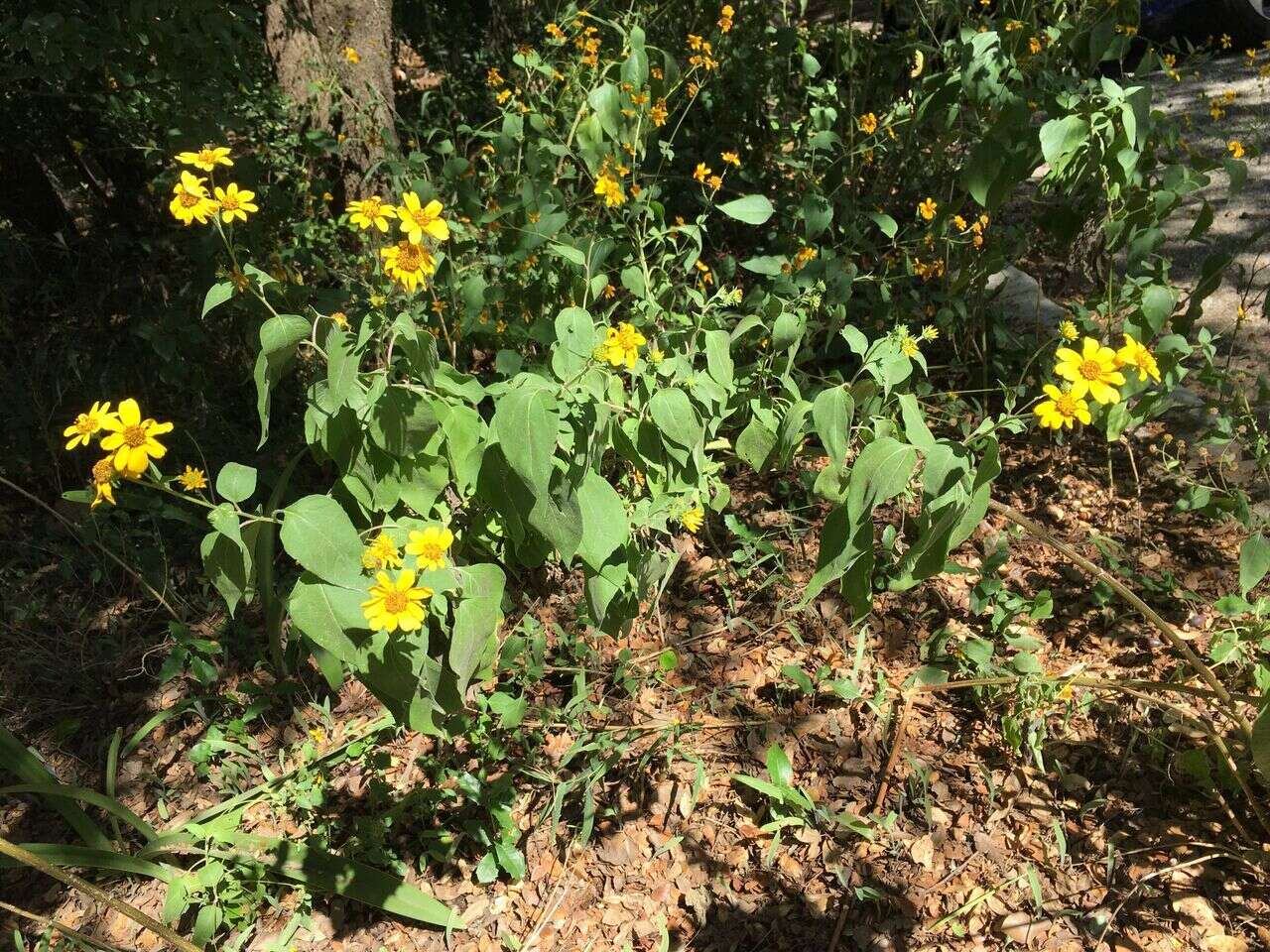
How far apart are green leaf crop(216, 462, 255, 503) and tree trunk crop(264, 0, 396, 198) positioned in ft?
8.02

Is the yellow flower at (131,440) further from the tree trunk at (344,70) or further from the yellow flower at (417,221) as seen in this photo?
the tree trunk at (344,70)

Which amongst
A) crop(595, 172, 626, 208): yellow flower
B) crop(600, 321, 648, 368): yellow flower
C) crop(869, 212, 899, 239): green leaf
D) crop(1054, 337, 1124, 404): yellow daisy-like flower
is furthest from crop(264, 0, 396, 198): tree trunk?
crop(1054, 337, 1124, 404): yellow daisy-like flower

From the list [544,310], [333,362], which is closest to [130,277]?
[544,310]

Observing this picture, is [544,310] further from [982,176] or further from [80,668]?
[80,668]

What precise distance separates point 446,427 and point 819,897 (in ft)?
4.13

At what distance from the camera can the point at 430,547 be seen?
1.34m

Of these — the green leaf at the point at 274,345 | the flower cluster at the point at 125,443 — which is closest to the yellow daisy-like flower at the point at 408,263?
the green leaf at the point at 274,345

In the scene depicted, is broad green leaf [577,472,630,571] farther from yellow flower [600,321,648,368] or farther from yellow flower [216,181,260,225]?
yellow flower [216,181,260,225]

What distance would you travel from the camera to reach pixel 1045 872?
1.82 m

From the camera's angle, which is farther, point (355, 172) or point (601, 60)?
point (355, 172)

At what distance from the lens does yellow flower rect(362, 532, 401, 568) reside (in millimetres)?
1292

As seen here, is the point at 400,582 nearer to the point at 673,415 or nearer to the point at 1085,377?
the point at 673,415

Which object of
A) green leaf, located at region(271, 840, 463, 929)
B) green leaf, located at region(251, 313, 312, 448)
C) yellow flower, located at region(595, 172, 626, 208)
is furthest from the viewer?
yellow flower, located at region(595, 172, 626, 208)

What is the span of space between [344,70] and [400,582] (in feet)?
10.3
